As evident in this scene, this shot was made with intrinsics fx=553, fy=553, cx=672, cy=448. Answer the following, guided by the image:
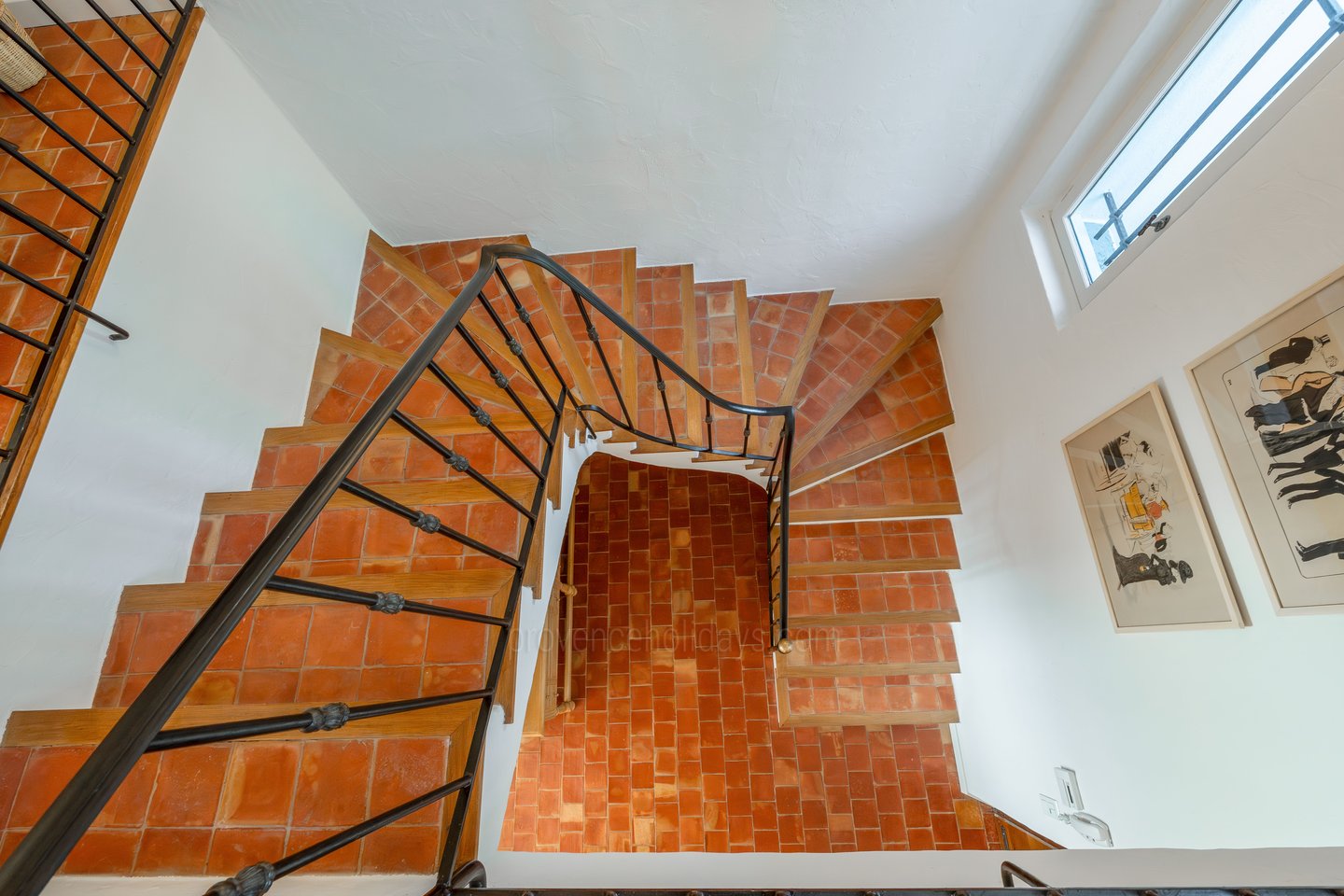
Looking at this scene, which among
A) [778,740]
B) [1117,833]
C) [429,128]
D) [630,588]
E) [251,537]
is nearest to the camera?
[251,537]

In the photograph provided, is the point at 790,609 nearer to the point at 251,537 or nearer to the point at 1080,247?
the point at 1080,247

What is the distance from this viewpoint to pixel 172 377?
1.78 metres

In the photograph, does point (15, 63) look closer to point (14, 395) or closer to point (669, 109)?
point (14, 395)

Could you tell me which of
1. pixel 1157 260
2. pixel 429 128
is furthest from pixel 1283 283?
pixel 429 128

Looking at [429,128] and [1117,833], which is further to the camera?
[429,128]

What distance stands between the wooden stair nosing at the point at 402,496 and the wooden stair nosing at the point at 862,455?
5.44ft

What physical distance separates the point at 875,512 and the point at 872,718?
125 centimetres

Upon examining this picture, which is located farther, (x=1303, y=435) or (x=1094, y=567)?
(x=1094, y=567)

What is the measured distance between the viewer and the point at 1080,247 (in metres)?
2.09

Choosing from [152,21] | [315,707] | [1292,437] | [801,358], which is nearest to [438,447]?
[315,707]

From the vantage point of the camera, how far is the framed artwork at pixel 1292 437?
46.3 inches

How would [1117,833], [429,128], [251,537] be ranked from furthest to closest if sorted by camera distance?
[429,128]
[1117,833]
[251,537]

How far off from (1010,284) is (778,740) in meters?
3.18

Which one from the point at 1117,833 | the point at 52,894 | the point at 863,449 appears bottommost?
the point at 1117,833
